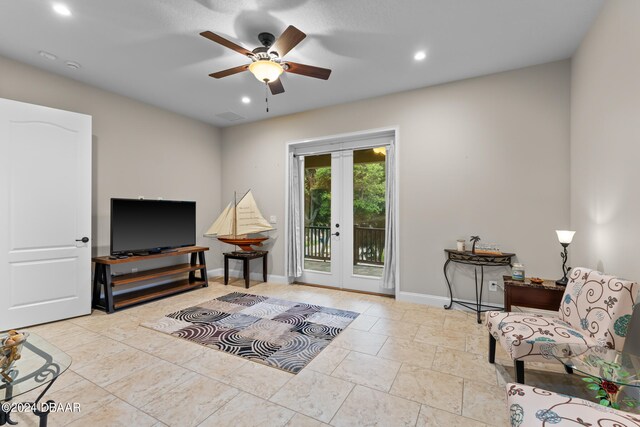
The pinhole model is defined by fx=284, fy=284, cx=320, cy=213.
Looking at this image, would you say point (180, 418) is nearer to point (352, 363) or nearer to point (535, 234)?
point (352, 363)

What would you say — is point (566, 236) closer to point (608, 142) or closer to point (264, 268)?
point (608, 142)

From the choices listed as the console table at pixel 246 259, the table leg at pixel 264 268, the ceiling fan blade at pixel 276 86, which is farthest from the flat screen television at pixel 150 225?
the ceiling fan blade at pixel 276 86

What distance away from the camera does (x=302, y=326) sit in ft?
10.4

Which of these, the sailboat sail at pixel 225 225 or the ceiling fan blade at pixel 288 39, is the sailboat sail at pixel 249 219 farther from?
the ceiling fan blade at pixel 288 39

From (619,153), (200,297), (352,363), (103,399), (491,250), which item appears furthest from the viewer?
(200,297)

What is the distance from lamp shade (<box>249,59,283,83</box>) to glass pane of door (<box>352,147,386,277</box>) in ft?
7.34

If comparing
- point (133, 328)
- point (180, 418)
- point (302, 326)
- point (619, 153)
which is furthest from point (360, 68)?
point (133, 328)

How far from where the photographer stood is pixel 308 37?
272 cm

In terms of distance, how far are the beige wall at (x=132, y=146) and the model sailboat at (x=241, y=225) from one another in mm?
673

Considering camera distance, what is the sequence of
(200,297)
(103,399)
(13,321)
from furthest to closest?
(200,297)
(13,321)
(103,399)

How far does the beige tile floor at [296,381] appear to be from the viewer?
1.76 metres

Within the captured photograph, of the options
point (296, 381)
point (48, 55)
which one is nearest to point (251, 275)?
point (296, 381)

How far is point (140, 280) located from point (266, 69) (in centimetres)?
317

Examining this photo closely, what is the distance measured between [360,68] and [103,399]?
3794mm
